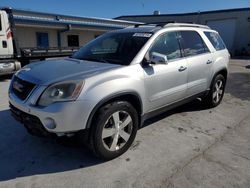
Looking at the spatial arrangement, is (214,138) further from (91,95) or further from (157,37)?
(91,95)

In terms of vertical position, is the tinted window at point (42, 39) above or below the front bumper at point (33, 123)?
above

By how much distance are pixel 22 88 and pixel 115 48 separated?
1647 mm

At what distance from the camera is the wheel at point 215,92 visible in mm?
5477

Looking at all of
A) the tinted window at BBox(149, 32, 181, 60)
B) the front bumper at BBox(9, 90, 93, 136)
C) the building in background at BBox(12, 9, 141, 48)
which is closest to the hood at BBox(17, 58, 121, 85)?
the front bumper at BBox(9, 90, 93, 136)

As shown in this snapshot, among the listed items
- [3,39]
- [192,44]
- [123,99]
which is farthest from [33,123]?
[3,39]

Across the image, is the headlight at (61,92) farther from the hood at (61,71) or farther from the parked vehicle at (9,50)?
the parked vehicle at (9,50)

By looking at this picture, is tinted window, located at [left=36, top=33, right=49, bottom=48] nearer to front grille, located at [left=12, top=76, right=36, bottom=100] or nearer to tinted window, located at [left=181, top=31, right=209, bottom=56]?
tinted window, located at [left=181, top=31, right=209, bottom=56]

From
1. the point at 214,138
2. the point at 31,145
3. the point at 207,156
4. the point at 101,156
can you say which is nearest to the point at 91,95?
the point at 101,156

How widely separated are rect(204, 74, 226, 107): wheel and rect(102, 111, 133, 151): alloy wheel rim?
2.71 meters

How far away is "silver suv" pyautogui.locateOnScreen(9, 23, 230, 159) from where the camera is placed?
292cm

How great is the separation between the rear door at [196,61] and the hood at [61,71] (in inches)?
67.7

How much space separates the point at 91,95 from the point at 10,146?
174 centimetres

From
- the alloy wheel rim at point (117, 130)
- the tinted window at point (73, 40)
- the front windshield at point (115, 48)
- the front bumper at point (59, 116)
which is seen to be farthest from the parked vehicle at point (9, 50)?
the tinted window at point (73, 40)

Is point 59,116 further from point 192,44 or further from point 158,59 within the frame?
point 192,44
